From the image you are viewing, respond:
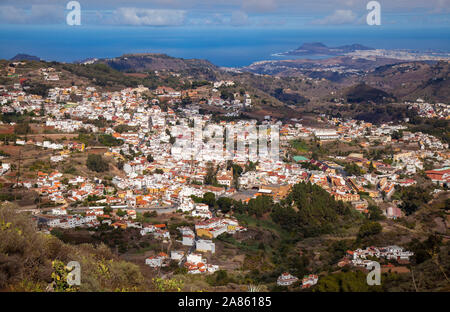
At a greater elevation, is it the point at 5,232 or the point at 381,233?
the point at 5,232

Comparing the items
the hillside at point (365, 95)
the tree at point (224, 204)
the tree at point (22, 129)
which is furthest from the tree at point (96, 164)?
the hillside at point (365, 95)

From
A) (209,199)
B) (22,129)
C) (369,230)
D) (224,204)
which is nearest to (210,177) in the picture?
(209,199)

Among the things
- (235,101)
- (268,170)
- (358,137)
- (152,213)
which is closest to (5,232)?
(152,213)

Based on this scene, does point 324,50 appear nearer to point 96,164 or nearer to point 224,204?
point 96,164

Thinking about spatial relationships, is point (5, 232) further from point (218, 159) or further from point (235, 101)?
point (235, 101)

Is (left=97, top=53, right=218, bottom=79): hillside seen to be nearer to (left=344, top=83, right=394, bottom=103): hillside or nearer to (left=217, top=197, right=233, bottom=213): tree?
(left=344, top=83, right=394, bottom=103): hillside

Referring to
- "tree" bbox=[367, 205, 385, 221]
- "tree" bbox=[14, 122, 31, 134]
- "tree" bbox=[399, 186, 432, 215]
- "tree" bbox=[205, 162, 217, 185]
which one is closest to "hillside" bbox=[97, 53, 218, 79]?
"tree" bbox=[14, 122, 31, 134]

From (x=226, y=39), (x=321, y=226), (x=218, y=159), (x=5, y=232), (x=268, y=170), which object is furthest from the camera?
(x=226, y=39)
